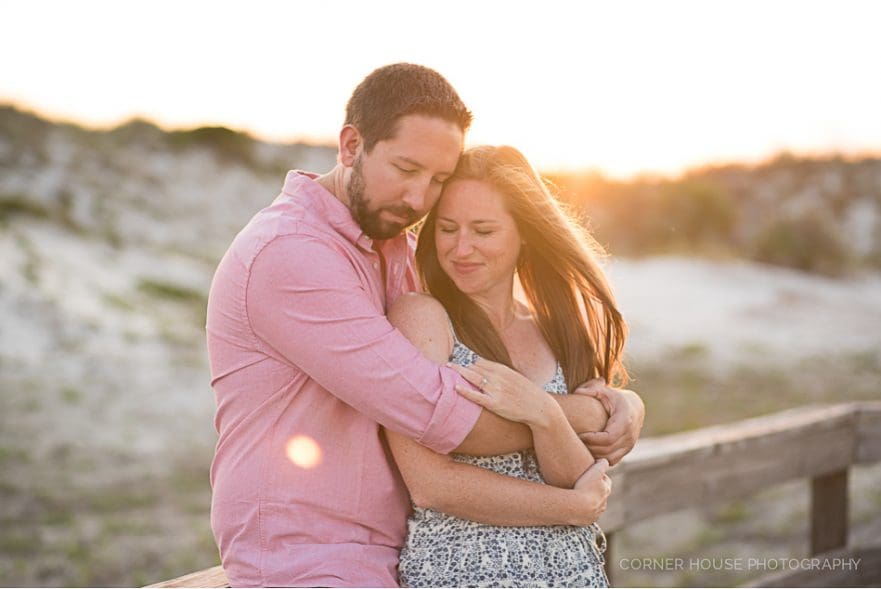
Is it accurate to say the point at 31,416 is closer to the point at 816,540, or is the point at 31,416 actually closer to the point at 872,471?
the point at 816,540

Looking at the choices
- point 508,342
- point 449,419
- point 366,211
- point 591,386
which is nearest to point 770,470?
point 591,386

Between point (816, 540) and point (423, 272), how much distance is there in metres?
2.43

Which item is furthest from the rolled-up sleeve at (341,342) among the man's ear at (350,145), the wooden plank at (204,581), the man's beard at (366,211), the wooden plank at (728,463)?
the wooden plank at (728,463)

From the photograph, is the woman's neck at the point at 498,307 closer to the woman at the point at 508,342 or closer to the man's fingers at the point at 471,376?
the woman at the point at 508,342

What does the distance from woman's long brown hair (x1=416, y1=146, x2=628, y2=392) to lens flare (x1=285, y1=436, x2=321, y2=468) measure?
1.81ft

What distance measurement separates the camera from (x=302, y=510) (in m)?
2.20

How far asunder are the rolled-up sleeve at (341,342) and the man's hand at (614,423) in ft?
1.76

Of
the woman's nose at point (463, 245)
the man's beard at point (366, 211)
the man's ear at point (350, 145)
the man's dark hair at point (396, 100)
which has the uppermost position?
the man's dark hair at point (396, 100)

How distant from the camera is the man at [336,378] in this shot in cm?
212

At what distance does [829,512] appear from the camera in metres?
3.96

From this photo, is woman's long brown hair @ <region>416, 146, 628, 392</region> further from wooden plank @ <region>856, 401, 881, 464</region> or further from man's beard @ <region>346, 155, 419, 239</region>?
wooden plank @ <region>856, 401, 881, 464</region>

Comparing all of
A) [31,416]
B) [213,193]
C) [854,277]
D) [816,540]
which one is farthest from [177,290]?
[854,277]

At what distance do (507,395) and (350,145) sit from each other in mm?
809

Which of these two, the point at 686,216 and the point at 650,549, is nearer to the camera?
the point at 650,549
